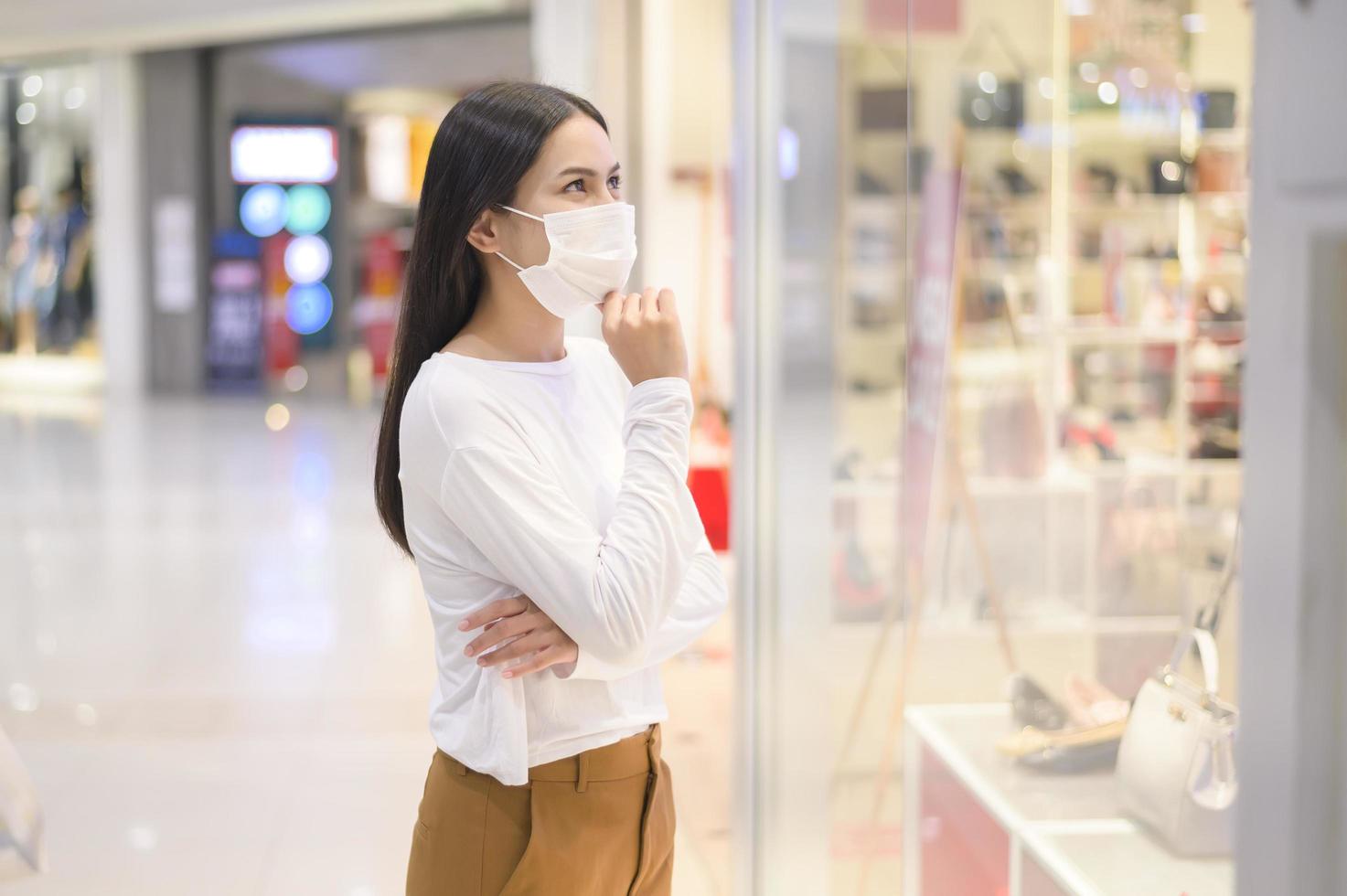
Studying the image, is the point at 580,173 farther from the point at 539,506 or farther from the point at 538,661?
the point at 538,661

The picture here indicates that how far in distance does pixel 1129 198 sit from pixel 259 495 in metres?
5.90

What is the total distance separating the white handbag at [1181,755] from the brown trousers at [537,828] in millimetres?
570

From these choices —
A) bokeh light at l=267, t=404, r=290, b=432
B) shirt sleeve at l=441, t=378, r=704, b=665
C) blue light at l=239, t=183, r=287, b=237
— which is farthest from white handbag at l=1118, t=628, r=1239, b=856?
blue light at l=239, t=183, r=287, b=237

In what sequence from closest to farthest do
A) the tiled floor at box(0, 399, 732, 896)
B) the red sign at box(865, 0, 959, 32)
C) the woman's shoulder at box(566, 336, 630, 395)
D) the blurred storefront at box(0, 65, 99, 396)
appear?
the woman's shoulder at box(566, 336, 630, 395) < the red sign at box(865, 0, 959, 32) < the tiled floor at box(0, 399, 732, 896) < the blurred storefront at box(0, 65, 99, 396)

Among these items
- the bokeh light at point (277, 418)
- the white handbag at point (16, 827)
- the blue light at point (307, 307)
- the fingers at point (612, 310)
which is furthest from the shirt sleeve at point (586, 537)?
the blue light at point (307, 307)

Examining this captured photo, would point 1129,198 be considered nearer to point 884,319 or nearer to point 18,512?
point 884,319

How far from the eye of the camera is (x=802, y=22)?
268 cm

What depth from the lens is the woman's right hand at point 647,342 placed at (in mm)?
1390

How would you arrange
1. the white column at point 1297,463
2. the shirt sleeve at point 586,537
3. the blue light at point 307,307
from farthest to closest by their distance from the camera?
the blue light at point 307,307, the shirt sleeve at point 586,537, the white column at point 1297,463

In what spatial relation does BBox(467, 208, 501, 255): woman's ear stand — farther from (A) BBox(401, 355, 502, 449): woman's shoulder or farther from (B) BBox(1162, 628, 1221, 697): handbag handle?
(B) BBox(1162, 628, 1221, 697): handbag handle

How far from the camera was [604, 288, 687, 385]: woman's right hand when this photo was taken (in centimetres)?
139

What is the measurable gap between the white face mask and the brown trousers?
19.2 inches

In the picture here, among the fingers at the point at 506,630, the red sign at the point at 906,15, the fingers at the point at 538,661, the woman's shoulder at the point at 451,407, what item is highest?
the red sign at the point at 906,15

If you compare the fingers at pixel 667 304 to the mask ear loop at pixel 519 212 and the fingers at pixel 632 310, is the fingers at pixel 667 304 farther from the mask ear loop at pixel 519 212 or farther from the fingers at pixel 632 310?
the mask ear loop at pixel 519 212
